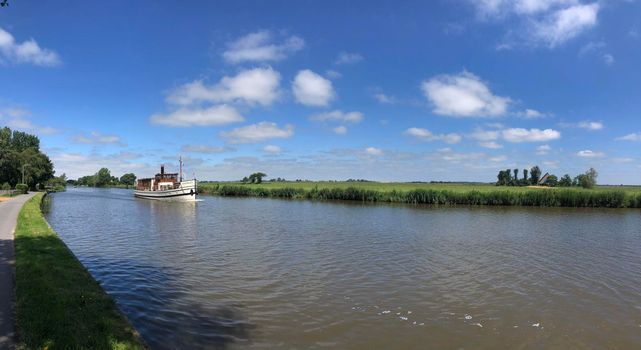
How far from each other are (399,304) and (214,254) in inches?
340

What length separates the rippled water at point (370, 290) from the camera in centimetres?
798

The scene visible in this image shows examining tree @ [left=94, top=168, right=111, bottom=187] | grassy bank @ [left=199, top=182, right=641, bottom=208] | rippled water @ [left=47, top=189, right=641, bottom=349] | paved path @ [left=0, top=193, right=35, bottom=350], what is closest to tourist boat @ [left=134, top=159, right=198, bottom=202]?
grassy bank @ [left=199, top=182, right=641, bottom=208]

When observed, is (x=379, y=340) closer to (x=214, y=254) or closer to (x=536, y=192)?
(x=214, y=254)

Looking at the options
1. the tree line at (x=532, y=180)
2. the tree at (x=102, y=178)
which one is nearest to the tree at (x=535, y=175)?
the tree line at (x=532, y=180)

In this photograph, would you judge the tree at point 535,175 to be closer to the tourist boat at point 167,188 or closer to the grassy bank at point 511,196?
the grassy bank at point 511,196

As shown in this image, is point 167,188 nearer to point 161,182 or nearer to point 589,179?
point 161,182

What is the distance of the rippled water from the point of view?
7.98 m

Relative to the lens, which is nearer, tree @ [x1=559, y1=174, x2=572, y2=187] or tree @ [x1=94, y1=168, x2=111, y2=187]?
tree @ [x1=559, y1=174, x2=572, y2=187]

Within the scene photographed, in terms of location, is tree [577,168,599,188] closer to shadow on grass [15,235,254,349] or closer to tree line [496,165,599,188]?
tree line [496,165,599,188]

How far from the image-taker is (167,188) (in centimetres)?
6919

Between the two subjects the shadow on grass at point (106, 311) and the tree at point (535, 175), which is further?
the tree at point (535, 175)

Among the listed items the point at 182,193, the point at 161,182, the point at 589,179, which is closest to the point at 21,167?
the point at 161,182

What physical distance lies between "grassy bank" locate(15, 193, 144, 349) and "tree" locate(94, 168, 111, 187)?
209 meters

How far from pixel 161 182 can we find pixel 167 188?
260 cm
